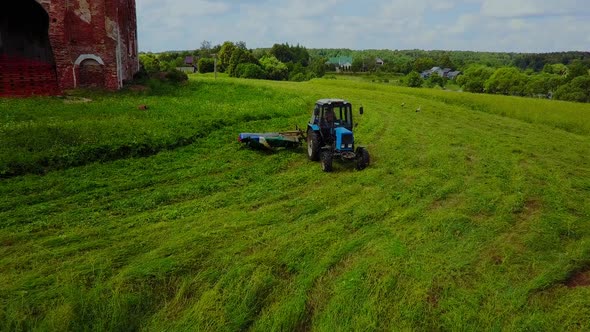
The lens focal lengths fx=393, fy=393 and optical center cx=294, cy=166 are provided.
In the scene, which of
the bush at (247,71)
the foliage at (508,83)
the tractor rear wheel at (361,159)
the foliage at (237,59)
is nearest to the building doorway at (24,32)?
the tractor rear wheel at (361,159)

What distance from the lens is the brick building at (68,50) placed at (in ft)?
65.5

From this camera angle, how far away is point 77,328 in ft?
16.2

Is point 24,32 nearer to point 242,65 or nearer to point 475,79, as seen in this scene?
point 242,65

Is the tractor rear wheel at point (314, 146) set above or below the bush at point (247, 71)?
below

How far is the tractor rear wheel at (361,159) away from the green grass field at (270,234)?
1.16 feet

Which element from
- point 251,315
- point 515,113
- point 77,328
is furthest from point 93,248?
point 515,113

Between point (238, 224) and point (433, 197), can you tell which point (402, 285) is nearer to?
point (238, 224)

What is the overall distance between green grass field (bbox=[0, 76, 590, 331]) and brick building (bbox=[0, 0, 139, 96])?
591cm

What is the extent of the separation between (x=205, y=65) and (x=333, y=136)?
6936 centimetres

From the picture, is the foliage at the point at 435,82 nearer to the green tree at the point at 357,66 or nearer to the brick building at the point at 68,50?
the green tree at the point at 357,66

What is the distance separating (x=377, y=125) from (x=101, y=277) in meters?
15.9

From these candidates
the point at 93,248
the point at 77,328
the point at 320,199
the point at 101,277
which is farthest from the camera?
the point at 320,199

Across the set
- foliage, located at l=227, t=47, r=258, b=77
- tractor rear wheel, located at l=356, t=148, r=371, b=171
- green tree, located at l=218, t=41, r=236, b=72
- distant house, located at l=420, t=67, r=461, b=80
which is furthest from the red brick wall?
distant house, located at l=420, t=67, r=461, b=80

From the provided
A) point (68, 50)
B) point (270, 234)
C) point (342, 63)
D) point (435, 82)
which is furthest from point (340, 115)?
point (342, 63)
